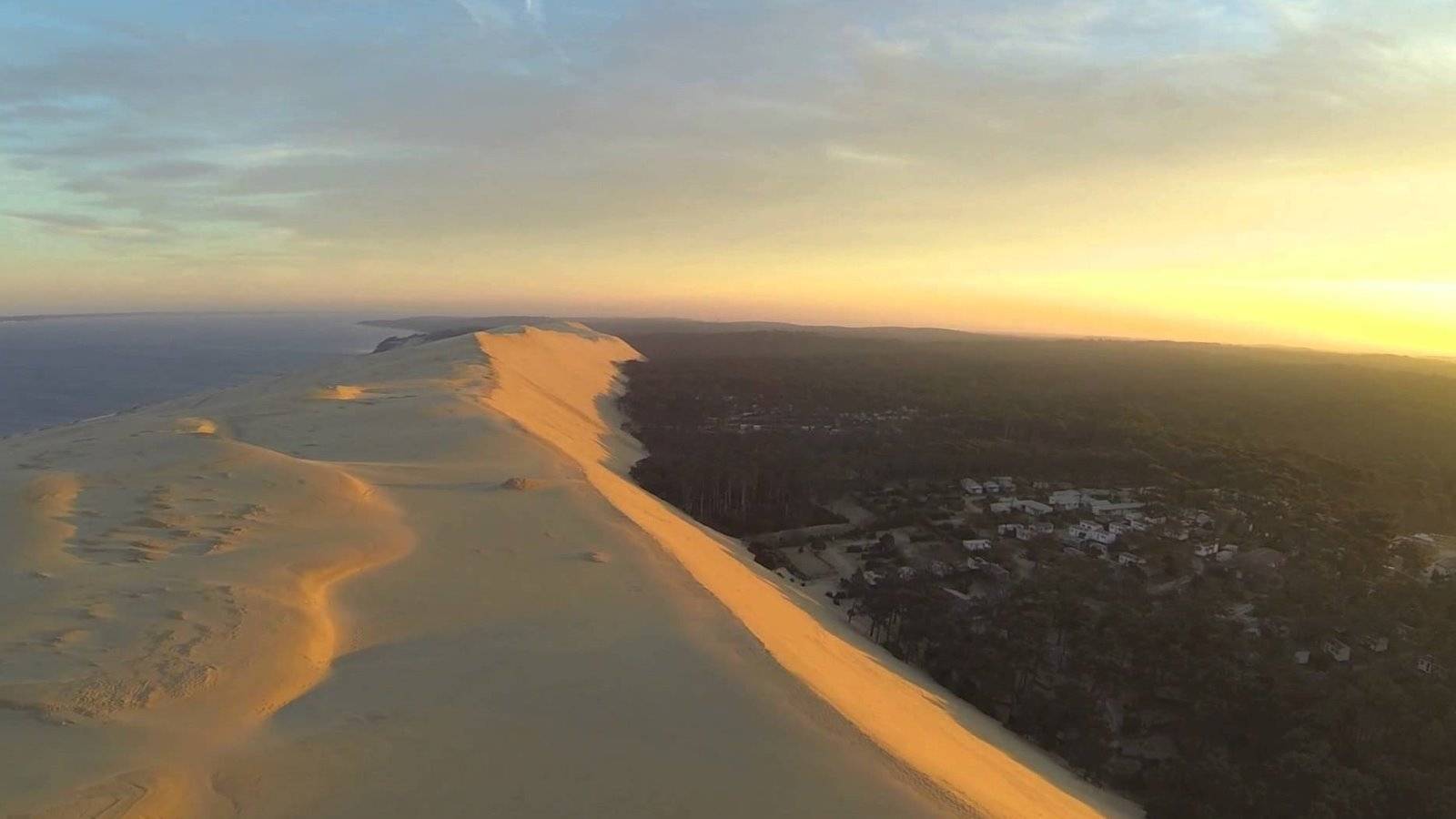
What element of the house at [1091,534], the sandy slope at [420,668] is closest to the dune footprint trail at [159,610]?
the sandy slope at [420,668]

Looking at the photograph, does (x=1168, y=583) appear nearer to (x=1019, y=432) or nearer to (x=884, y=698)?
(x=884, y=698)

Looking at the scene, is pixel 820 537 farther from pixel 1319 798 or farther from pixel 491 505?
pixel 1319 798

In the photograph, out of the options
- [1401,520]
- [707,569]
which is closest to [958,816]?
[707,569]

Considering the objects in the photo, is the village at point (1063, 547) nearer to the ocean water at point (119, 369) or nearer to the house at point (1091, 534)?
the house at point (1091, 534)

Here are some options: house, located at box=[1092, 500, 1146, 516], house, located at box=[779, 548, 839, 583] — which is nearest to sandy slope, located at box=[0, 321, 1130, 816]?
house, located at box=[779, 548, 839, 583]

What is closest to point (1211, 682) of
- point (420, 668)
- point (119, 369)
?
point (420, 668)

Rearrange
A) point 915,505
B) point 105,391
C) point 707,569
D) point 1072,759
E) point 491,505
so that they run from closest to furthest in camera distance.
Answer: point 1072,759 → point 707,569 → point 491,505 → point 915,505 → point 105,391
